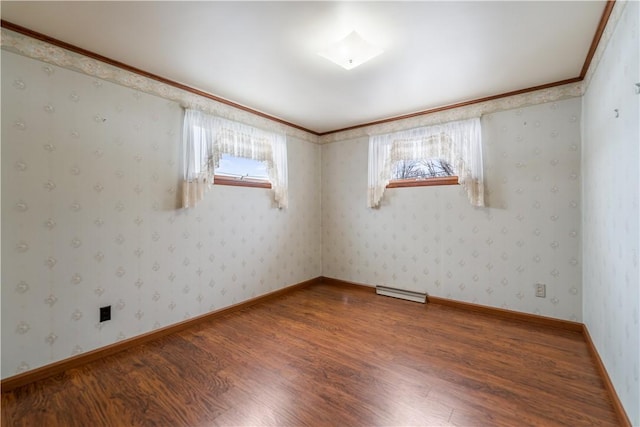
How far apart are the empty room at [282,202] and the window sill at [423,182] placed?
0.08 ft

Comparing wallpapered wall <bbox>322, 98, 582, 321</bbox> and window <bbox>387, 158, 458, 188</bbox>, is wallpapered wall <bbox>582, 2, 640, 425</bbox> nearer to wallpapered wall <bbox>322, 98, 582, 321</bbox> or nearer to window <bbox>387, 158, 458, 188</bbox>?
wallpapered wall <bbox>322, 98, 582, 321</bbox>

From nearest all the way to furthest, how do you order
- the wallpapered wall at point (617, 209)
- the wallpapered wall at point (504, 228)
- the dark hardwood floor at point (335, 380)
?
the wallpapered wall at point (617, 209), the dark hardwood floor at point (335, 380), the wallpapered wall at point (504, 228)

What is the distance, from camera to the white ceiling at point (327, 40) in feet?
5.55

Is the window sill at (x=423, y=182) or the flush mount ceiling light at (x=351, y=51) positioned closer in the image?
the flush mount ceiling light at (x=351, y=51)

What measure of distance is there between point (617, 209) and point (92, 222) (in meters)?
3.54

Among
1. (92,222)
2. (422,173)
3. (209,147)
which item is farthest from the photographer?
(422,173)

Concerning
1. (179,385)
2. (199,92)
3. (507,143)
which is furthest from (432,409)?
(199,92)

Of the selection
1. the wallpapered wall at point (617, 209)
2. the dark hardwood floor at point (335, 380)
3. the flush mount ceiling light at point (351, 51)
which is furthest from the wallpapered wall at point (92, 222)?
the wallpapered wall at point (617, 209)

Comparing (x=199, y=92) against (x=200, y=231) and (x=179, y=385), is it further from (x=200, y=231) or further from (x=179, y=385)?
(x=179, y=385)

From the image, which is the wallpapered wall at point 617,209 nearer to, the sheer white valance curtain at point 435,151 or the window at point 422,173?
the sheer white valance curtain at point 435,151

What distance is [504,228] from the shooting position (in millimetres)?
2973

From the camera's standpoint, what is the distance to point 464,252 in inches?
126

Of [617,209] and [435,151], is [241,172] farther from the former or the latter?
[617,209]

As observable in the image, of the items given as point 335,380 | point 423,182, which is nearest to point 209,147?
point 335,380
